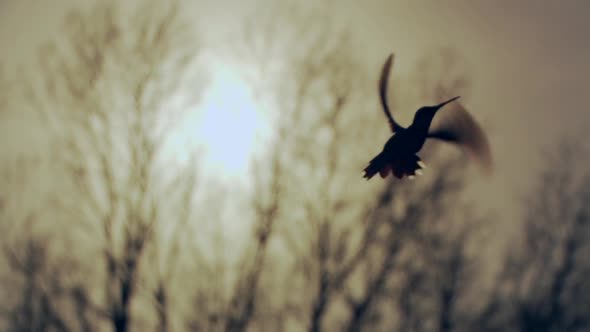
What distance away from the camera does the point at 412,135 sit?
3.84m

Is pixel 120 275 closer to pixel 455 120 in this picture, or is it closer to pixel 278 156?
pixel 278 156

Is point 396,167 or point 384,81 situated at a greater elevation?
point 384,81

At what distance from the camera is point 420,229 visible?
1214 centimetres

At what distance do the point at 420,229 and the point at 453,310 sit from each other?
320 cm

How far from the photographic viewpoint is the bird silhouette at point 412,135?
11.2 ft

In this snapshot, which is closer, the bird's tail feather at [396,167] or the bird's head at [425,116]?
the bird's tail feather at [396,167]

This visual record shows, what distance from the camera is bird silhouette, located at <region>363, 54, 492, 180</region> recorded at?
3424mm

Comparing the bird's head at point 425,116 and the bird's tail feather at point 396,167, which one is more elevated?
the bird's head at point 425,116

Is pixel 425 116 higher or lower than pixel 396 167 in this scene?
higher

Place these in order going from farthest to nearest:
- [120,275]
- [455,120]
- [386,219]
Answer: [386,219] < [120,275] < [455,120]

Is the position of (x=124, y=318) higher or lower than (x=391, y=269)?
lower

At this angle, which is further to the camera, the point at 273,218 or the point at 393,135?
the point at 273,218

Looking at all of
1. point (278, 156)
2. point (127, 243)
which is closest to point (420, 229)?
point (278, 156)

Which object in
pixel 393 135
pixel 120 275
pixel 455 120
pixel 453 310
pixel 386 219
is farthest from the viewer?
pixel 453 310
